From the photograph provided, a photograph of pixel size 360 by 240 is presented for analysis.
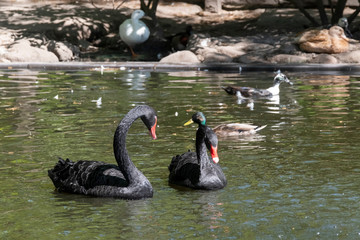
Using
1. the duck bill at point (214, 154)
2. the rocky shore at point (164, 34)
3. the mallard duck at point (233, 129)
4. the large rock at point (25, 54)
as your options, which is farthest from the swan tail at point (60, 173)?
the large rock at point (25, 54)

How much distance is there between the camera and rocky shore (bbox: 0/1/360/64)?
78.9 ft

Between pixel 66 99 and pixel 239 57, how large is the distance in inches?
359

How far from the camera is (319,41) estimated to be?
76.1 feet

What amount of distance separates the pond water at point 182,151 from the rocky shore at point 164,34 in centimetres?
546

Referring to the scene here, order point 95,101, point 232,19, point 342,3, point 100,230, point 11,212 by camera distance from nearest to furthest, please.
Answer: point 100,230, point 11,212, point 95,101, point 342,3, point 232,19

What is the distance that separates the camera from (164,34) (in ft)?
96.4

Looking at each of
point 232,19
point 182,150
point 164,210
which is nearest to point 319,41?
point 232,19

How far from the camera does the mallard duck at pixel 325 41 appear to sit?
2308 centimetres

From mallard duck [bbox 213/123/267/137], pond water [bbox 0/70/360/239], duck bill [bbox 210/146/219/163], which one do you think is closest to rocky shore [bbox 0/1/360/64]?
pond water [bbox 0/70/360/239]

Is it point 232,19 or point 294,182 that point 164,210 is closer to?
point 294,182

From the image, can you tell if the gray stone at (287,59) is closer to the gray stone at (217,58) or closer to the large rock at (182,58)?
the gray stone at (217,58)

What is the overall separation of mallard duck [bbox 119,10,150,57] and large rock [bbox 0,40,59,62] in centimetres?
291

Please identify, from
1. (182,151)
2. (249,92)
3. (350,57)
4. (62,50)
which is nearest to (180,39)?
(62,50)

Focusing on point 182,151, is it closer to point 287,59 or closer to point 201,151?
point 201,151
